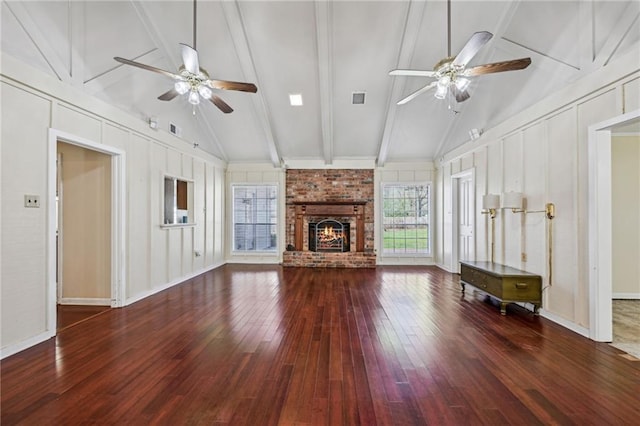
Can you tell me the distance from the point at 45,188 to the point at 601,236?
5.77 m

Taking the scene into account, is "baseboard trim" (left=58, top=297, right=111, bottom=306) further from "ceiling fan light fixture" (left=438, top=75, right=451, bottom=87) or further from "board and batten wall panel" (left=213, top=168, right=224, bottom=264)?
"ceiling fan light fixture" (left=438, top=75, right=451, bottom=87)

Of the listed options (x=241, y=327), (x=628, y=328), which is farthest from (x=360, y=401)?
(x=628, y=328)

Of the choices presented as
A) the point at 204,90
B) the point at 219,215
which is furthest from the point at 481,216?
the point at 219,215

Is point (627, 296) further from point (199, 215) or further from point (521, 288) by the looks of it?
point (199, 215)

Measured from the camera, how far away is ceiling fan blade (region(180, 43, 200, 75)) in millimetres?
2766

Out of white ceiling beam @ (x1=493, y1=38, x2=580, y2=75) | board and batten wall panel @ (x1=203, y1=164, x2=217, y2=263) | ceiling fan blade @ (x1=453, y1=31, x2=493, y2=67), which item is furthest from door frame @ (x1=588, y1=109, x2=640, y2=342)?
board and batten wall panel @ (x1=203, y1=164, x2=217, y2=263)

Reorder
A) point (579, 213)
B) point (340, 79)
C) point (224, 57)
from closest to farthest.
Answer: point (579, 213)
point (224, 57)
point (340, 79)

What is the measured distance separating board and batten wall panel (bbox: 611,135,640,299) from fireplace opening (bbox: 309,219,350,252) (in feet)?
16.4

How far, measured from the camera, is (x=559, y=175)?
3.41m

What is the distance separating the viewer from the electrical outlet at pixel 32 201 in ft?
9.09

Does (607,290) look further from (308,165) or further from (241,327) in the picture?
(308,165)

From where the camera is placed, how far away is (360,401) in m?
1.95

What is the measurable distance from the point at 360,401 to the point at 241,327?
5.79 feet

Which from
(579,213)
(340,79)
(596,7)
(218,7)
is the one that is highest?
(218,7)
